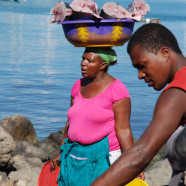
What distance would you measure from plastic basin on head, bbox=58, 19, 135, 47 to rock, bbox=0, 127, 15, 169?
301cm

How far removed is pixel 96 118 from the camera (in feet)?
15.2

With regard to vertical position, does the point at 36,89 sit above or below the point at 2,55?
above

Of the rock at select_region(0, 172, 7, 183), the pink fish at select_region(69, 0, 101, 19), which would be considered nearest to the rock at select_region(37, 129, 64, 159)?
the rock at select_region(0, 172, 7, 183)

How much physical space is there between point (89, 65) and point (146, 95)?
37.6 ft

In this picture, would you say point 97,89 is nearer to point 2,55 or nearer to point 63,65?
point 63,65

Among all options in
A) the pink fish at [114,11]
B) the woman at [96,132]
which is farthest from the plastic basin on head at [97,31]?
the woman at [96,132]

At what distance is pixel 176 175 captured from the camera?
2906 mm

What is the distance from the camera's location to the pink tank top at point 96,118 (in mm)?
4652

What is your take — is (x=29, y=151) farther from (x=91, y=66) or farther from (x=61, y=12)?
(x=61, y=12)

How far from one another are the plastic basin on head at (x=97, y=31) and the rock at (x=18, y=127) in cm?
580

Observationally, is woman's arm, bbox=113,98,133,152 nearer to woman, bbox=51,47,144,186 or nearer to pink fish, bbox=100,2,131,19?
woman, bbox=51,47,144,186

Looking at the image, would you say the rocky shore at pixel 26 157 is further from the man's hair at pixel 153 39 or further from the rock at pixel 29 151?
the man's hair at pixel 153 39

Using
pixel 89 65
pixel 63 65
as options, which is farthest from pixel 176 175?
pixel 63 65

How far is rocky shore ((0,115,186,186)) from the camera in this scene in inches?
302
